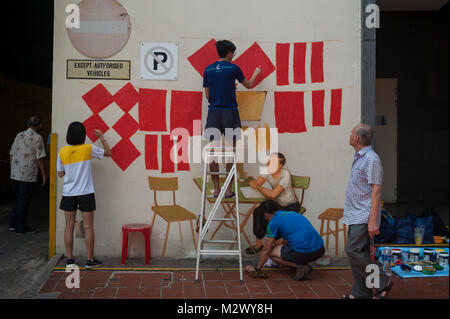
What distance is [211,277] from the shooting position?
4.61 meters

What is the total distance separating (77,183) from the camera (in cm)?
471

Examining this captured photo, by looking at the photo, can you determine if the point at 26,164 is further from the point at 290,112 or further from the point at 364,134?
the point at 364,134

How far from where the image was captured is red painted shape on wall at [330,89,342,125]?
537cm

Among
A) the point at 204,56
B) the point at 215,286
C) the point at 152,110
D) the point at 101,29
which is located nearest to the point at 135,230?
the point at 215,286

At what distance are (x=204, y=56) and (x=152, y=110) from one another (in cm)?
98

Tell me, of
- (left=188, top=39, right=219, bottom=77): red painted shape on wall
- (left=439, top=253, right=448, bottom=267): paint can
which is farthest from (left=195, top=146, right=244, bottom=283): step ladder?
(left=439, top=253, right=448, bottom=267): paint can

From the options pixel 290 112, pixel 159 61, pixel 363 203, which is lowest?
pixel 363 203

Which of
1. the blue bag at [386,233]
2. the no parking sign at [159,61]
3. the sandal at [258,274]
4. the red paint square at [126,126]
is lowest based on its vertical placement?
the sandal at [258,274]

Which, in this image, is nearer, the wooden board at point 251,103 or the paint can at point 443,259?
the paint can at point 443,259

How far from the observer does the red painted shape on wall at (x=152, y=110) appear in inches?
207

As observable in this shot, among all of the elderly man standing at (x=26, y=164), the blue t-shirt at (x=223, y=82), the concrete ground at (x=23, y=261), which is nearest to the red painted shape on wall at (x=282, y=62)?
the blue t-shirt at (x=223, y=82)

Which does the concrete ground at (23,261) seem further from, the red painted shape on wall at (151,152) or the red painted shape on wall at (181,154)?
the red painted shape on wall at (181,154)

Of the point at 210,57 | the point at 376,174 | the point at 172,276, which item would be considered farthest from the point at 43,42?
the point at 376,174

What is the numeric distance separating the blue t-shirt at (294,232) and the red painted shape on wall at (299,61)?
1.92 metres
